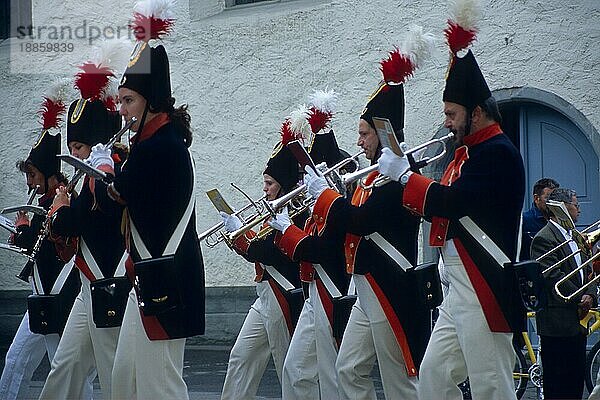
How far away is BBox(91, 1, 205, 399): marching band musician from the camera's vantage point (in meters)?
5.84

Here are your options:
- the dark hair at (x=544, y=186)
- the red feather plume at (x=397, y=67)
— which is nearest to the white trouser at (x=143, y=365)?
the red feather plume at (x=397, y=67)

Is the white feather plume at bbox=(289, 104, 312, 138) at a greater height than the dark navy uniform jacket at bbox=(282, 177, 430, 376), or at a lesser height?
greater

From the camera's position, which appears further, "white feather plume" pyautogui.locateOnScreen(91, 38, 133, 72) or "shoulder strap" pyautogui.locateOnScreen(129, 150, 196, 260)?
"white feather plume" pyautogui.locateOnScreen(91, 38, 133, 72)

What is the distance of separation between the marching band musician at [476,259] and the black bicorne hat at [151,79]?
50.8 inches

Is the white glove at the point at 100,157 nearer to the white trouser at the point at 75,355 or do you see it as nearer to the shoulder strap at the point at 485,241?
the white trouser at the point at 75,355

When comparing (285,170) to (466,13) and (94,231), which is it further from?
(466,13)

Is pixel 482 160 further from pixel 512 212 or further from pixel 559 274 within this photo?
pixel 559 274

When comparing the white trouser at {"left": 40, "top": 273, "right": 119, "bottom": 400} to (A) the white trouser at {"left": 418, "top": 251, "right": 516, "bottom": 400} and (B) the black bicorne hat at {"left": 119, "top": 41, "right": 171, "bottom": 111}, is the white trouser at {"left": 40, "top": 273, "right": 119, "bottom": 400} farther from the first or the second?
(A) the white trouser at {"left": 418, "top": 251, "right": 516, "bottom": 400}

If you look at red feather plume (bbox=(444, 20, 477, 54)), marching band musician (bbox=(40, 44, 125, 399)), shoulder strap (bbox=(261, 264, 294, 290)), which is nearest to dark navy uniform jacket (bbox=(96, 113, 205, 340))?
marching band musician (bbox=(40, 44, 125, 399))

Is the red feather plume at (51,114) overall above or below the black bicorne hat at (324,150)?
above

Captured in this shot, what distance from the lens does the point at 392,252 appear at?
7020 mm

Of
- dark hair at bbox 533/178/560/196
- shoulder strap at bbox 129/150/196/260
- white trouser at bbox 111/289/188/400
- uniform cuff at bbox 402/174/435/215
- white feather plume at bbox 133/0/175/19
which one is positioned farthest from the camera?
dark hair at bbox 533/178/560/196

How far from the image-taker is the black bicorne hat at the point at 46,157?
8672mm

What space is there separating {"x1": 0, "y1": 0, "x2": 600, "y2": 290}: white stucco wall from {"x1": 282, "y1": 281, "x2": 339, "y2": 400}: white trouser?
5.23 m
